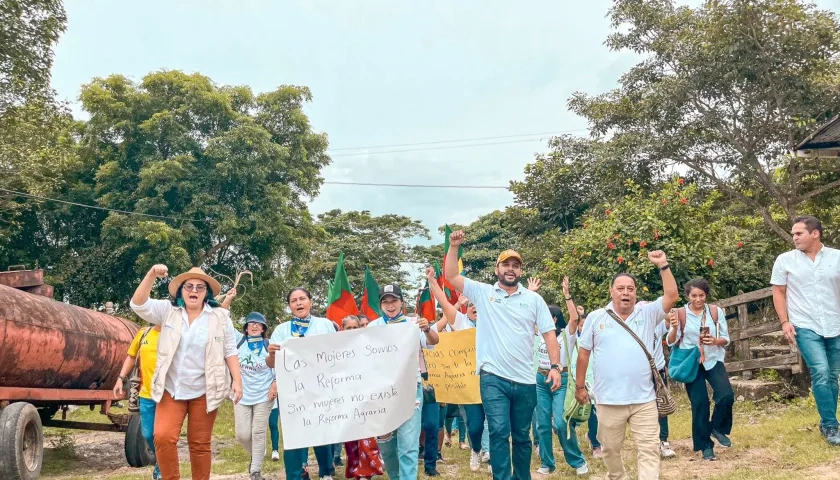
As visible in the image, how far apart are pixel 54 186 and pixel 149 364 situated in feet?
61.1

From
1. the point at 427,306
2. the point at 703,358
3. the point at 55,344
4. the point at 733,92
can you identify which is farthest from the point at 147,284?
the point at 733,92

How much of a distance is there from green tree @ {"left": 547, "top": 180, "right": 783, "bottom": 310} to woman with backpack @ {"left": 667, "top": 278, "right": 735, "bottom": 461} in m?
6.47

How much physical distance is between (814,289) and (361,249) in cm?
3498

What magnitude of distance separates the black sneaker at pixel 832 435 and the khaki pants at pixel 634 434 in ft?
7.97

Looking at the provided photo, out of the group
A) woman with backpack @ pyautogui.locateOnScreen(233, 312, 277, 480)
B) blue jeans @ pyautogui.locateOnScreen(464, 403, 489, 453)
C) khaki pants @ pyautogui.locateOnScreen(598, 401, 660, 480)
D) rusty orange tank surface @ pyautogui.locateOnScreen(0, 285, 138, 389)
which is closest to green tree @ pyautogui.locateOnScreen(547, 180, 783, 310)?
blue jeans @ pyautogui.locateOnScreen(464, 403, 489, 453)

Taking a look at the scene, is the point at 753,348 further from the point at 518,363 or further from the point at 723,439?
the point at 518,363

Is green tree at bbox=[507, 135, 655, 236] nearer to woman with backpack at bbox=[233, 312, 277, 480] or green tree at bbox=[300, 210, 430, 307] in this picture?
woman with backpack at bbox=[233, 312, 277, 480]

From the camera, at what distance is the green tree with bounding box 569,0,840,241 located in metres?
14.0

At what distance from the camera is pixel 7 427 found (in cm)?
769

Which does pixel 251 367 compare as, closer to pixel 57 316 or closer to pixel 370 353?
pixel 370 353

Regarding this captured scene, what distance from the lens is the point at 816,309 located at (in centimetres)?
669

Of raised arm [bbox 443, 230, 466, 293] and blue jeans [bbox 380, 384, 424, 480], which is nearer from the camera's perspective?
raised arm [bbox 443, 230, 466, 293]

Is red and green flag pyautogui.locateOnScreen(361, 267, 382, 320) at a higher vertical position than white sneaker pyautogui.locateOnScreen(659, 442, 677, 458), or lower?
higher

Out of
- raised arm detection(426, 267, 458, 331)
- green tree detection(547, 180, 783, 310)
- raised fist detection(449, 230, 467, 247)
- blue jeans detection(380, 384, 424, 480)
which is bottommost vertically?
blue jeans detection(380, 384, 424, 480)
